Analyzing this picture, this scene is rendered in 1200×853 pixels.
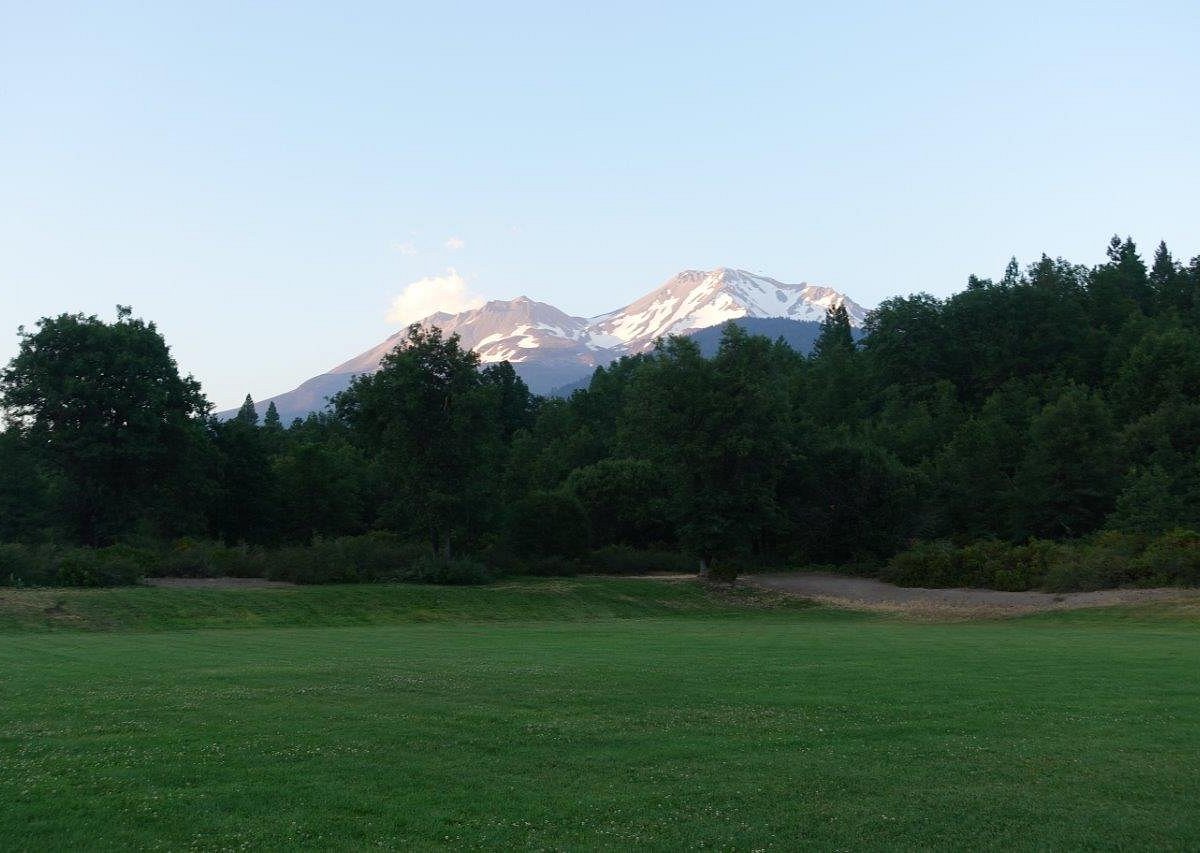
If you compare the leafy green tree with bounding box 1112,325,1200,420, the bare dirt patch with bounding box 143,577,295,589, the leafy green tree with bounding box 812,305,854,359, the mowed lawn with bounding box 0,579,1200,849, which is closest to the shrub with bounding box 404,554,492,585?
the bare dirt patch with bounding box 143,577,295,589

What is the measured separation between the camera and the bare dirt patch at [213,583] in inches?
1665

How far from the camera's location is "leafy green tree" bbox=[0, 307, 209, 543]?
53.3 meters

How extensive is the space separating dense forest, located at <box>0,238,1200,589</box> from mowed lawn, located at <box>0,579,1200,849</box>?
86.3 feet

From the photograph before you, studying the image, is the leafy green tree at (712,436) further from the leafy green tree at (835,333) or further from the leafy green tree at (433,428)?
the leafy green tree at (835,333)

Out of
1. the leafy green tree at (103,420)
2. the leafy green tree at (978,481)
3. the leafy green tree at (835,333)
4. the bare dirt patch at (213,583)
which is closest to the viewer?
the bare dirt patch at (213,583)

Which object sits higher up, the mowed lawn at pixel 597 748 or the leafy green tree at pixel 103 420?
the leafy green tree at pixel 103 420

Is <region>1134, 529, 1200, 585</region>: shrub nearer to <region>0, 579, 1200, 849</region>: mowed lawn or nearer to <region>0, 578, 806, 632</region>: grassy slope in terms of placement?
<region>0, 578, 806, 632</region>: grassy slope

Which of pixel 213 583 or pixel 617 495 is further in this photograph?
pixel 617 495

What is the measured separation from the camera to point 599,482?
2682 inches

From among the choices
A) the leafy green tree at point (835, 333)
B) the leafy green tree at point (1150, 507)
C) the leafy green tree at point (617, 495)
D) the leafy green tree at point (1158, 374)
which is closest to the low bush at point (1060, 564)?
the leafy green tree at point (1150, 507)

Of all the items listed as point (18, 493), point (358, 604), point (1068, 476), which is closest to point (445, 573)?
point (358, 604)

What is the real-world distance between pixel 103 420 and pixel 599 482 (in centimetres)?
3073

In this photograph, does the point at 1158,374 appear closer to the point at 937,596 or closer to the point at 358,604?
the point at 937,596

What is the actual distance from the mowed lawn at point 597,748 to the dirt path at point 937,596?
20378 mm
